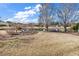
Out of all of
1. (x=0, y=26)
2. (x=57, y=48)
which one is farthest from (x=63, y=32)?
(x=0, y=26)

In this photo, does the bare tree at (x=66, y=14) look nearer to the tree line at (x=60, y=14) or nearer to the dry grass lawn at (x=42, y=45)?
the tree line at (x=60, y=14)

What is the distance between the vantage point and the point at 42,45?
1660 mm

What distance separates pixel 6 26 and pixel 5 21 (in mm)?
47

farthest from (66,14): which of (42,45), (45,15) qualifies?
(42,45)

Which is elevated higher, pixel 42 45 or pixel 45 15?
pixel 45 15

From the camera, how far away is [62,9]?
1682mm

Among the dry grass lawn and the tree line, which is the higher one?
the tree line

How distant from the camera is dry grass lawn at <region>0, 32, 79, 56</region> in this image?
1637 millimetres

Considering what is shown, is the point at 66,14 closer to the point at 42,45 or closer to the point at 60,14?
the point at 60,14

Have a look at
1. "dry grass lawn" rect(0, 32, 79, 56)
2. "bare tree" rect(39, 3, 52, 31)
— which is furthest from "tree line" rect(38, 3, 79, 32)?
"dry grass lawn" rect(0, 32, 79, 56)

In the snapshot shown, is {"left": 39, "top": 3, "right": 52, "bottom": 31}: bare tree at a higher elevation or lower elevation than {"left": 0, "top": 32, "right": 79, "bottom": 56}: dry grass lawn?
higher

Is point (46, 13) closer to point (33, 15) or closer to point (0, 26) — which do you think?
point (33, 15)

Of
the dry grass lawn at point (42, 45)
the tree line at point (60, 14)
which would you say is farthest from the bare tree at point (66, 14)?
the dry grass lawn at point (42, 45)

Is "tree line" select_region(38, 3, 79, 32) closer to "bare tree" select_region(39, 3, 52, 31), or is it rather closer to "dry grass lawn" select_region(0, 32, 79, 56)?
"bare tree" select_region(39, 3, 52, 31)
